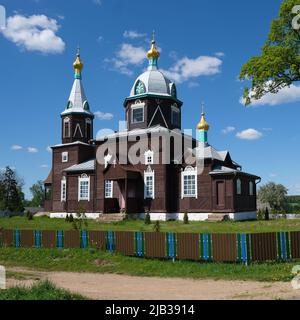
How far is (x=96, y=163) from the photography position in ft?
→ 109

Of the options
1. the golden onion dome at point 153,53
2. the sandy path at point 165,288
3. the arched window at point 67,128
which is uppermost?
the golden onion dome at point 153,53

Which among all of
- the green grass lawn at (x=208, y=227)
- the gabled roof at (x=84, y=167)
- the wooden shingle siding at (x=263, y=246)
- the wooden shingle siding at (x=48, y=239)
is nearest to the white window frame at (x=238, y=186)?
the green grass lawn at (x=208, y=227)

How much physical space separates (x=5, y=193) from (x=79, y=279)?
1773 inches

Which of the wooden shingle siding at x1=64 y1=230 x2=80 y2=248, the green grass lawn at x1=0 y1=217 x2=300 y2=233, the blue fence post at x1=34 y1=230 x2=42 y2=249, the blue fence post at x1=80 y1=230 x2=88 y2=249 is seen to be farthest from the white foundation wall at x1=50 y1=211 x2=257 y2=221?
the blue fence post at x1=80 y1=230 x2=88 y2=249

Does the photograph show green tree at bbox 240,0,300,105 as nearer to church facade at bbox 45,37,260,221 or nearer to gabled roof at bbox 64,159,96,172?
church facade at bbox 45,37,260,221

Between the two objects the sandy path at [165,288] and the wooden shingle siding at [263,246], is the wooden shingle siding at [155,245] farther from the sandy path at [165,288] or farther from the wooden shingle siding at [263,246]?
the wooden shingle siding at [263,246]

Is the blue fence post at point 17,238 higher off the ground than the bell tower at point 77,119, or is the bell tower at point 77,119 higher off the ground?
the bell tower at point 77,119

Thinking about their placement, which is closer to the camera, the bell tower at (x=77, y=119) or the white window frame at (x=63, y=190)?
the white window frame at (x=63, y=190)

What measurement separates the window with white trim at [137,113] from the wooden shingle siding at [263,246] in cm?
2091

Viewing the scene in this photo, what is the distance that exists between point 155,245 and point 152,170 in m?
15.6

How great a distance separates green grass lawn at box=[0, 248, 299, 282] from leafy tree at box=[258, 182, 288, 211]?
46.2 m

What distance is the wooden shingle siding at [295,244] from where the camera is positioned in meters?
13.9

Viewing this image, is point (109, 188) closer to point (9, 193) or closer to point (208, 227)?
point (208, 227)
